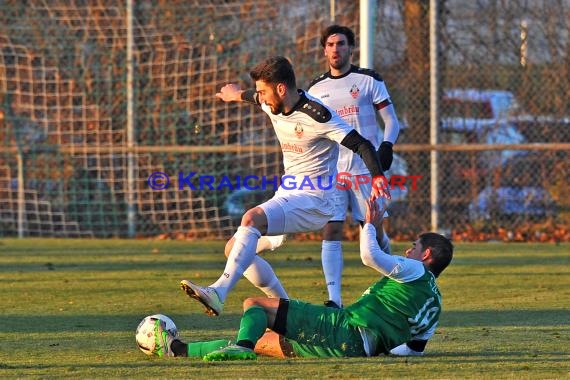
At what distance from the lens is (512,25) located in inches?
560

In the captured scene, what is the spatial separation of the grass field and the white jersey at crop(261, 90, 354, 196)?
99cm

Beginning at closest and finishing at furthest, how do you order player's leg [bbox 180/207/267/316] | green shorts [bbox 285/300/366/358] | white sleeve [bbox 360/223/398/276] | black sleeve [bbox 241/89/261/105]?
white sleeve [bbox 360/223/398/276] → green shorts [bbox 285/300/366/358] → player's leg [bbox 180/207/267/316] → black sleeve [bbox 241/89/261/105]

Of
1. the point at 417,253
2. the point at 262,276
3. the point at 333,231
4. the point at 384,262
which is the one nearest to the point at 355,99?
the point at 333,231

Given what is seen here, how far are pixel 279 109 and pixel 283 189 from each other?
20.6 inches

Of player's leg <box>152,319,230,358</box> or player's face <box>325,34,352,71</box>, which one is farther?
player's face <box>325,34,352,71</box>

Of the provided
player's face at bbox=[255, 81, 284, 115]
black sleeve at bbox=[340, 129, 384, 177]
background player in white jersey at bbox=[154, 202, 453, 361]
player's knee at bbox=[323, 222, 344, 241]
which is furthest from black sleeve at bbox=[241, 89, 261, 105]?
background player in white jersey at bbox=[154, 202, 453, 361]

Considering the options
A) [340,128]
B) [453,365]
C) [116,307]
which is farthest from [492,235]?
[453,365]

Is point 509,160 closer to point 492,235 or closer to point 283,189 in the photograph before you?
point 492,235

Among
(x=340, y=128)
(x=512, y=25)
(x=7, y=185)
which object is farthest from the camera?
(x=7, y=185)

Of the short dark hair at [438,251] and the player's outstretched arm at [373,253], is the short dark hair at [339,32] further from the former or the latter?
the player's outstretched arm at [373,253]

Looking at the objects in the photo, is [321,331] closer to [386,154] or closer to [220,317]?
[220,317]

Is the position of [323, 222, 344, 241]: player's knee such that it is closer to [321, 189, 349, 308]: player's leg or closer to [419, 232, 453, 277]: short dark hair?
[321, 189, 349, 308]: player's leg

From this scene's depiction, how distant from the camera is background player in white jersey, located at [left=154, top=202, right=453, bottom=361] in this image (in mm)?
5602

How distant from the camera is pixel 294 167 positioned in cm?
691
